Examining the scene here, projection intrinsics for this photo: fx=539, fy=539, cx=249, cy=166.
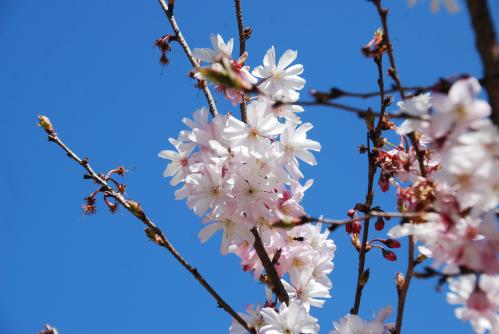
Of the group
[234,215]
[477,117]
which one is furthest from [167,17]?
[477,117]

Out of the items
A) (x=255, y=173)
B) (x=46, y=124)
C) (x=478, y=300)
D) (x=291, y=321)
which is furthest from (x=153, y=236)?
(x=478, y=300)

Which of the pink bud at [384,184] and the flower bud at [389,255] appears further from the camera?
the flower bud at [389,255]

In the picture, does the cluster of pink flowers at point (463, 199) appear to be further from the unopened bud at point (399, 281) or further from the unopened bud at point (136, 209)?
the unopened bud at point (136, 209)

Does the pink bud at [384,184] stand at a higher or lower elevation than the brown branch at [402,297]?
higher

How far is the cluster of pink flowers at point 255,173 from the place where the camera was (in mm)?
2467

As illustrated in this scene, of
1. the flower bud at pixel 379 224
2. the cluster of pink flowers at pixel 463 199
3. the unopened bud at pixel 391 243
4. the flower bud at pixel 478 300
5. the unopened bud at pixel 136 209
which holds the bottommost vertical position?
the flower bud at pixel 478 300

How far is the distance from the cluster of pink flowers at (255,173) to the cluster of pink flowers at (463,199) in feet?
2.27

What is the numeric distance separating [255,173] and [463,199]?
1.10 m

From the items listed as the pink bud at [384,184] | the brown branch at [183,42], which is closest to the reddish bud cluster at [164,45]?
the brown branch at [183,42]

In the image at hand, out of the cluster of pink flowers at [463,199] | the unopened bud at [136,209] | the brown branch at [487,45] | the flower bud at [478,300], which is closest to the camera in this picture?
the brown branch at [487,45]

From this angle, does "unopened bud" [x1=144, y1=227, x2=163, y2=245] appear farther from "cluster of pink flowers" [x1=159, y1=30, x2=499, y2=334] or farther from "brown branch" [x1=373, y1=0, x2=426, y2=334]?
"brown branch" [x1=373, y1=0, x2=426, y2=334]

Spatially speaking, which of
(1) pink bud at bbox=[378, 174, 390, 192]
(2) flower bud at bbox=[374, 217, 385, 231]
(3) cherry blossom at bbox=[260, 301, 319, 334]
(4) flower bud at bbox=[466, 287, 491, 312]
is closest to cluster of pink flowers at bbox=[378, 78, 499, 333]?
(4) flower bud at bbox=[466, 287, 491, 312]

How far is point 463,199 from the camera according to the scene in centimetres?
156

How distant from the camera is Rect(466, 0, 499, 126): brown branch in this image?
1313 millimetres
